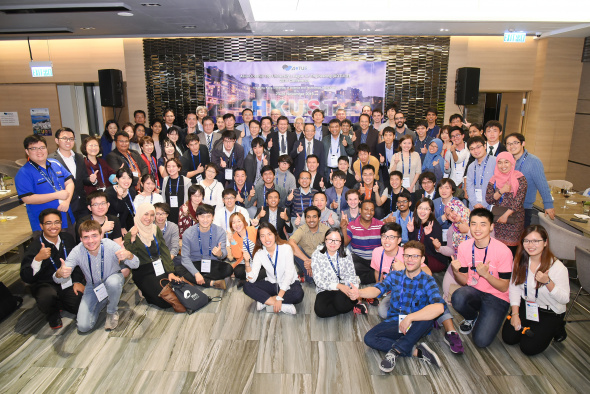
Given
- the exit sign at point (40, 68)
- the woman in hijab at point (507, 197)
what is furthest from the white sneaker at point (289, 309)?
the exit sign at point (40, 68)

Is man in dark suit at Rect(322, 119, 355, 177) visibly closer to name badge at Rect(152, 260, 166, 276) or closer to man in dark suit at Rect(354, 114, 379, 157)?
man in dark suit at Rect(354, 114, 379, 157)

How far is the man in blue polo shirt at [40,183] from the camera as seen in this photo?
13.3 feet

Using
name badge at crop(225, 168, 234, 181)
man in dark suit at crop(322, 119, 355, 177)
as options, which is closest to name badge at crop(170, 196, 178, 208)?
name badge at crop(225, 168, 234, 181)

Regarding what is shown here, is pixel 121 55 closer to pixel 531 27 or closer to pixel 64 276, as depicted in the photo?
pixel 64 276

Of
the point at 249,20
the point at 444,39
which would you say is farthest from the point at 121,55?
the point at 444,39

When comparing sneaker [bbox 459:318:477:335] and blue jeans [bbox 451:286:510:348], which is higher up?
blue jeans [bbox 451:286:510:348]

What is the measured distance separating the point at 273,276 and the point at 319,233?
845 millimetres

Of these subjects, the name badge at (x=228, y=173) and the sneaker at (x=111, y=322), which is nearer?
the sneaker at (x=111, y=322)

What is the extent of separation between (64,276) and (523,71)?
9.81 metres

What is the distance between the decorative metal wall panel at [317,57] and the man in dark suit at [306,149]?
334cm

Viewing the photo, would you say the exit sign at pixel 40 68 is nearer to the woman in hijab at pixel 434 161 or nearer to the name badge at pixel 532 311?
the woman in hijab at pixel 434 161

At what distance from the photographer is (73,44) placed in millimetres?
9156

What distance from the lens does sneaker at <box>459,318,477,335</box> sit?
357 centimetres

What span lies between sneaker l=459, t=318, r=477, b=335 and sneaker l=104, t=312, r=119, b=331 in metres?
3.27
